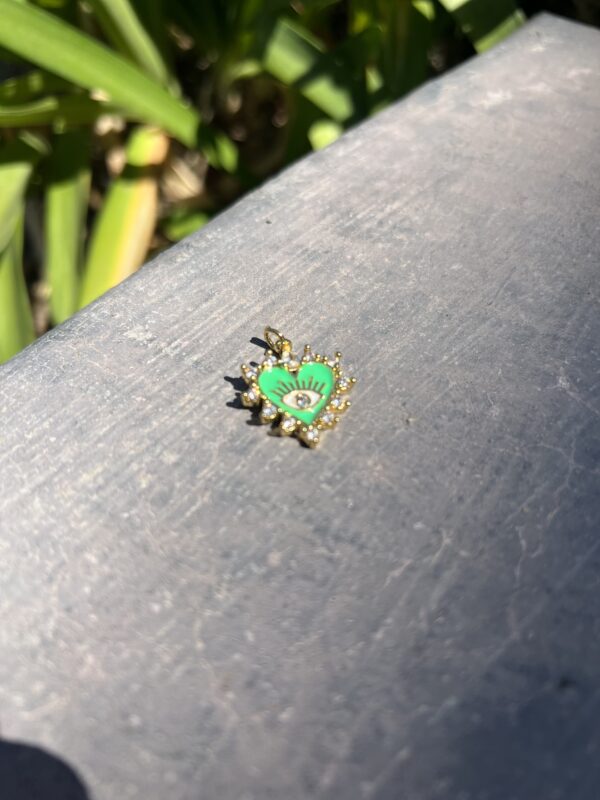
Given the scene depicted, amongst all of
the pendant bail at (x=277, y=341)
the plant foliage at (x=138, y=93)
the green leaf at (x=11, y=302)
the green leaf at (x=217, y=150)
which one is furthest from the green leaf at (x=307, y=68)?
the pendant bail at (x=277, y=341)

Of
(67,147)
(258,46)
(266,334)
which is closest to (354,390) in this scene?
(266,334)

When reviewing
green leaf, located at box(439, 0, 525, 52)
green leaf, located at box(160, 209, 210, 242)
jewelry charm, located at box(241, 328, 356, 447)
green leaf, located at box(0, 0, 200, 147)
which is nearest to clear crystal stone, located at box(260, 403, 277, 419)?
jewelry charm, located at box(241, 328, 356, 447)

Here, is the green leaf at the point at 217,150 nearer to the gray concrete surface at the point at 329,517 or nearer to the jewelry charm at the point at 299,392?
the gray concrete surface at the point at 329,517

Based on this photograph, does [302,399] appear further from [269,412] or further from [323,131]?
[323,131]

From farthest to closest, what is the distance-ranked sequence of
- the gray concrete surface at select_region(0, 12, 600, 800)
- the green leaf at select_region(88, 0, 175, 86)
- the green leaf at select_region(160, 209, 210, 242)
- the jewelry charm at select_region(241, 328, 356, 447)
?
the green leaf at select_region(160, 209, 210, 242) < the green leaf at select_region(88, 0, 175, 86) < the jewelry charm at select_region(241, 328, 356, 447) < the gray concrete surface at select_region(0, 12, 600, 800)

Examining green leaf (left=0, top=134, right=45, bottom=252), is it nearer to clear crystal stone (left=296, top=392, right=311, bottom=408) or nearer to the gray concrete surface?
the gray concrete surface
